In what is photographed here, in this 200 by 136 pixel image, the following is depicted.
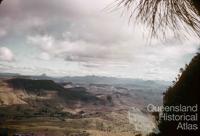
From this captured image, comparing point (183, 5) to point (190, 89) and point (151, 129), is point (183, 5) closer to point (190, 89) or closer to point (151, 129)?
point (190, 89)

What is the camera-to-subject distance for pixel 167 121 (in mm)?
6570

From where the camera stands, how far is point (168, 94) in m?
6.69

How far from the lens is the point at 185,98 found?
5.25 m

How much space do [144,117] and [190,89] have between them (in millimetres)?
2685

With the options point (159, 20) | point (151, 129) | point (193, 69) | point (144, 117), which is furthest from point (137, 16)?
point (151, 129)

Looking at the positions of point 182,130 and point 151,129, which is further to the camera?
point 151,129

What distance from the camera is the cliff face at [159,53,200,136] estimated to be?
475cm

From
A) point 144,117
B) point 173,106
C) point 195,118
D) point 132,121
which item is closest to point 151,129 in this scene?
point 144,117

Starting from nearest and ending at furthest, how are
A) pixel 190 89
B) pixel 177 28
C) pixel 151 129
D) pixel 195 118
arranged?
pixel 177 28 → pixel 195 118 → pixel 190 89 → pixel 151 129

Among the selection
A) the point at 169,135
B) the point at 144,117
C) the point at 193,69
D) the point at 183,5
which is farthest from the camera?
the point at 144,117

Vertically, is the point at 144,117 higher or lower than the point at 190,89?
lower

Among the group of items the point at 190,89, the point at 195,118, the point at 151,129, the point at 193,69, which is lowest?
the point at 151,129

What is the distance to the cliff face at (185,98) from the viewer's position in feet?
15.6

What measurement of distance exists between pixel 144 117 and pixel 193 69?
2.38 meters
